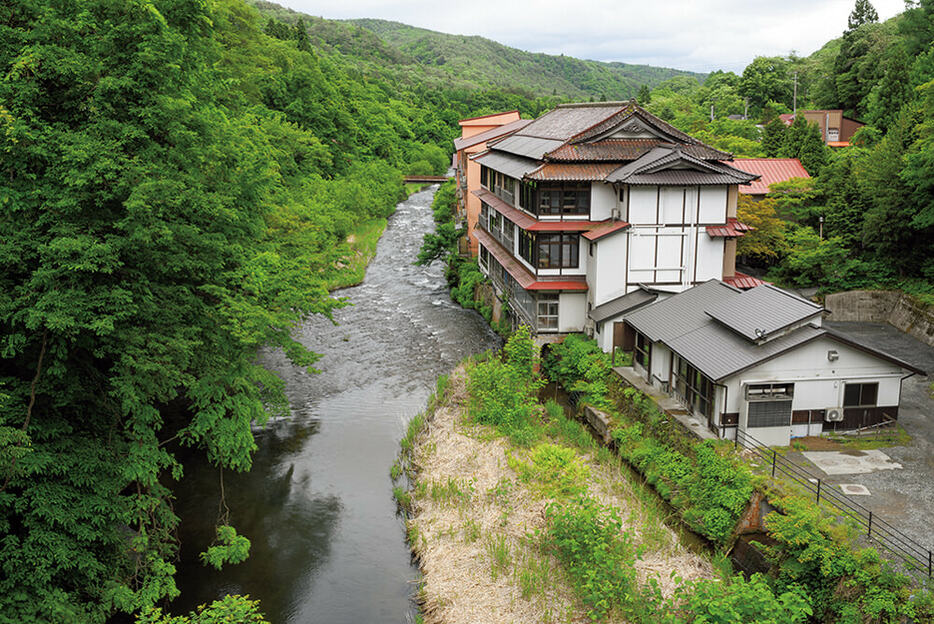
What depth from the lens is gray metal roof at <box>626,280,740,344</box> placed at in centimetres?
2170

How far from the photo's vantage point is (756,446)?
1773 cm

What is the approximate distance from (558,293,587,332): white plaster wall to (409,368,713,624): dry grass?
8243 millimetres

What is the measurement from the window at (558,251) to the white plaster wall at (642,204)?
272 cm

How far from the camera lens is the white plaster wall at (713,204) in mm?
25438

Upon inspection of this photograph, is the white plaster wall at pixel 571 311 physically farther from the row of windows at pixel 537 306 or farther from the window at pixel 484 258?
the window at pixel 484 258

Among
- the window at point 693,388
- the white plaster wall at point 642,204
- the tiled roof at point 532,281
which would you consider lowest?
the window at point 693,388

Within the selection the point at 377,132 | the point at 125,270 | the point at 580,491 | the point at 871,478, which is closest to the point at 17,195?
the point at 125,270

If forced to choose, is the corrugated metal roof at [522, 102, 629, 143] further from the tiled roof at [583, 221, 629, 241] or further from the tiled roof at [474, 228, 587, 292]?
the tiled roof at [474, 228, 587, 292]

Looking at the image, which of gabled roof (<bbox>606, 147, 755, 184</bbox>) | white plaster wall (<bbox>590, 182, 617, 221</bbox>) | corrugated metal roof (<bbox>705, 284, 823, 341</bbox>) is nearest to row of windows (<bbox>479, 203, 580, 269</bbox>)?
white plaster wall (<bbox>590, 182, 617, 221</bbox>)

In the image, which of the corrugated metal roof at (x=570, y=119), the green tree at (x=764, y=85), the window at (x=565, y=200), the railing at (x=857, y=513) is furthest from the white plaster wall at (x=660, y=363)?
the green tree at (x=764, y=85)

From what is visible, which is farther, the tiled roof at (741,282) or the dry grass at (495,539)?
the tiled roof at (741,282)

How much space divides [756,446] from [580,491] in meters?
5.23

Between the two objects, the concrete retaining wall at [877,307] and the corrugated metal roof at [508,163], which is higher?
the corrugated metal roof at [508,163]

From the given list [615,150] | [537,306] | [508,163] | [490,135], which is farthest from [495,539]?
[490,135]
